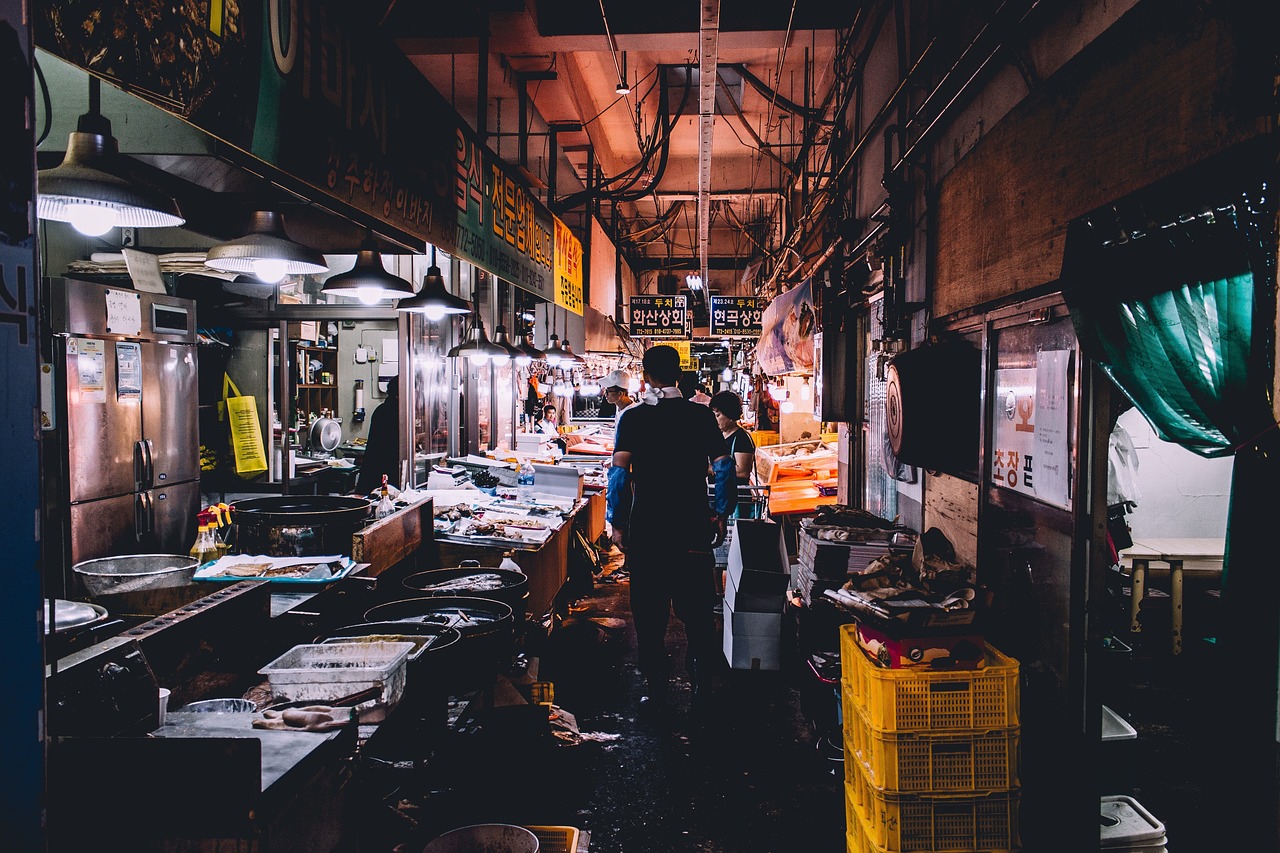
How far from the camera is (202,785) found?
74.4 inches

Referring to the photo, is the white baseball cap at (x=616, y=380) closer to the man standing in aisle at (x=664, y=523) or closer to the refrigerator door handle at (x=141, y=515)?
the man standing in aisle at (x=664, y=523)

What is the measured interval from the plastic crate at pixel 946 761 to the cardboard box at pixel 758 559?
268cm

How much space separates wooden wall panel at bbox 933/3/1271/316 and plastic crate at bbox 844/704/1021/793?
2260mm

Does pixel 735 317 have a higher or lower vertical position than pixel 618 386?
higher

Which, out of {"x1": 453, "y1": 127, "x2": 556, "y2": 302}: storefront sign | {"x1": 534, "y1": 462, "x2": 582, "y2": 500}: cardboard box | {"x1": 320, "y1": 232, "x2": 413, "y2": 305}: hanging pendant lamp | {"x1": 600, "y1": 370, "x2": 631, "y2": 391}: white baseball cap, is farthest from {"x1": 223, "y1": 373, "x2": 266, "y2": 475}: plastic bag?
{"x1": 320, "y1": 232, "x2": 413, "y2": 305}: hanging pendant lamp

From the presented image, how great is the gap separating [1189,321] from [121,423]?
868 centimetres

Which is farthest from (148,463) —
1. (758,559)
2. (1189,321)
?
(1189,321)

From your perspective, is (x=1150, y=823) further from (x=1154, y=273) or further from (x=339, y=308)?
(x=339, y=308)

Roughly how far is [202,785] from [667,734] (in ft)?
13.1

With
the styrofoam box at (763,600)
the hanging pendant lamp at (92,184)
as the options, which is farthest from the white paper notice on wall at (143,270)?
the styrofoam box at (763,600)

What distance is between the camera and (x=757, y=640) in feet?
20.2

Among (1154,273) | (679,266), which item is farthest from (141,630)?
(679,266)

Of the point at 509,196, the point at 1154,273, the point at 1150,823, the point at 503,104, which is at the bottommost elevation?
the point at 1150,823

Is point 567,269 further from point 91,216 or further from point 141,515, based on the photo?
point 91,216
